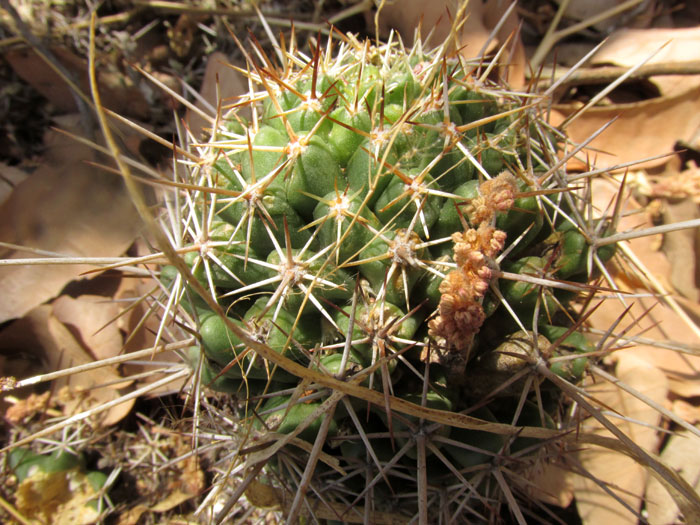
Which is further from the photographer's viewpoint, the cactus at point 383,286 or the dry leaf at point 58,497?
the dry leaf at point 58,497

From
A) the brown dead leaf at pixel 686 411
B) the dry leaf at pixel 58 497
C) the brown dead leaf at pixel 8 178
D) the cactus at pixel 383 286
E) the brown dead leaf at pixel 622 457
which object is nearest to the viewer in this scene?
the cactus at pixel 383 286

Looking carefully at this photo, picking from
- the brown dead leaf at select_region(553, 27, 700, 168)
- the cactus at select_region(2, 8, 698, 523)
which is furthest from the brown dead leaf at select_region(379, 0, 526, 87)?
the cactus at select_region(2, 8, 698, 523)


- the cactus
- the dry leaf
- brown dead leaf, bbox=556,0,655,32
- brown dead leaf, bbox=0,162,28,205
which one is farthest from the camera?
brown dead leaf, bbox=556,0,655,32

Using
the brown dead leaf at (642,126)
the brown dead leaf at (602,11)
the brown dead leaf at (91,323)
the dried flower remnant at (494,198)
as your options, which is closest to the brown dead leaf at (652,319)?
the brown dead leaf at (642,126)

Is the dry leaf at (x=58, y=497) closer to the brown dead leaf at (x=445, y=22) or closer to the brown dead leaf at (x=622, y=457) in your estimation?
the brown dead leaf at (x=622, y=457)

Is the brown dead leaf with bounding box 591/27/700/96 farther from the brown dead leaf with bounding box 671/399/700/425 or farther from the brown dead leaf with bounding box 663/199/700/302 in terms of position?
the brown dead leaf with bounding box 671/399/700/425

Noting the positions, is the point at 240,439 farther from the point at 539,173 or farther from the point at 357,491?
the point at 539,173
